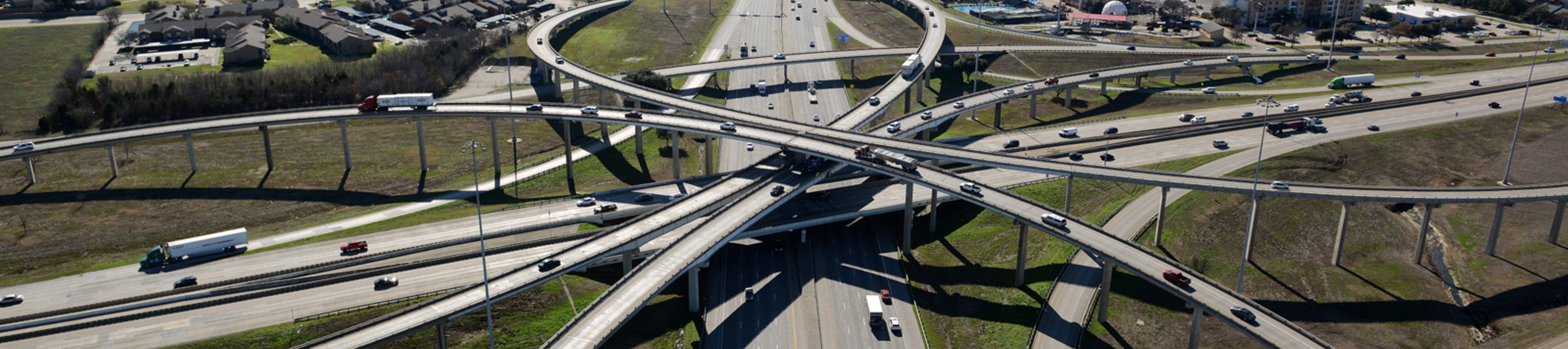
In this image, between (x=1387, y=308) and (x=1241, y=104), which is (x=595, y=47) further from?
(x=1387, y=308)

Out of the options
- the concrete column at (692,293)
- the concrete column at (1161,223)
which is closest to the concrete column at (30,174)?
the concrete column at (692,293)

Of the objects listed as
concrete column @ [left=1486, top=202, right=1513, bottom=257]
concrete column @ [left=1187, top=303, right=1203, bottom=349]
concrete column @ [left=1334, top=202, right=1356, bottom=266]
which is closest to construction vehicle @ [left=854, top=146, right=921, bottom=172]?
concrete column @ [left=1187, top=303, right=1203, bottom=349]

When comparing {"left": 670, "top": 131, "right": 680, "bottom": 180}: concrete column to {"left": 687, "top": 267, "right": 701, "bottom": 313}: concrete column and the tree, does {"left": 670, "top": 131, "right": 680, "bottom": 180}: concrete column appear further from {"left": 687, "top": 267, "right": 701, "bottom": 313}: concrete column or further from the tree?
{"left": 687, "top": 267, "right": 701, "bottom": 313}: concrete column

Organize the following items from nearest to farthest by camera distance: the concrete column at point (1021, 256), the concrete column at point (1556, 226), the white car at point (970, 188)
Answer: the concrete column at point (1021, 256)
the white car at point (970, 188)
the concrete column at point (1556, 226)

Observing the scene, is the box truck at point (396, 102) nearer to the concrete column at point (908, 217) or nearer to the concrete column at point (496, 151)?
the concrete column at point (496, 151)

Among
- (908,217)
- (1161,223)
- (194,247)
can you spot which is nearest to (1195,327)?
(1161,223)

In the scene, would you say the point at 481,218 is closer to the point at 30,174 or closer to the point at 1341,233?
the point at 30,174
